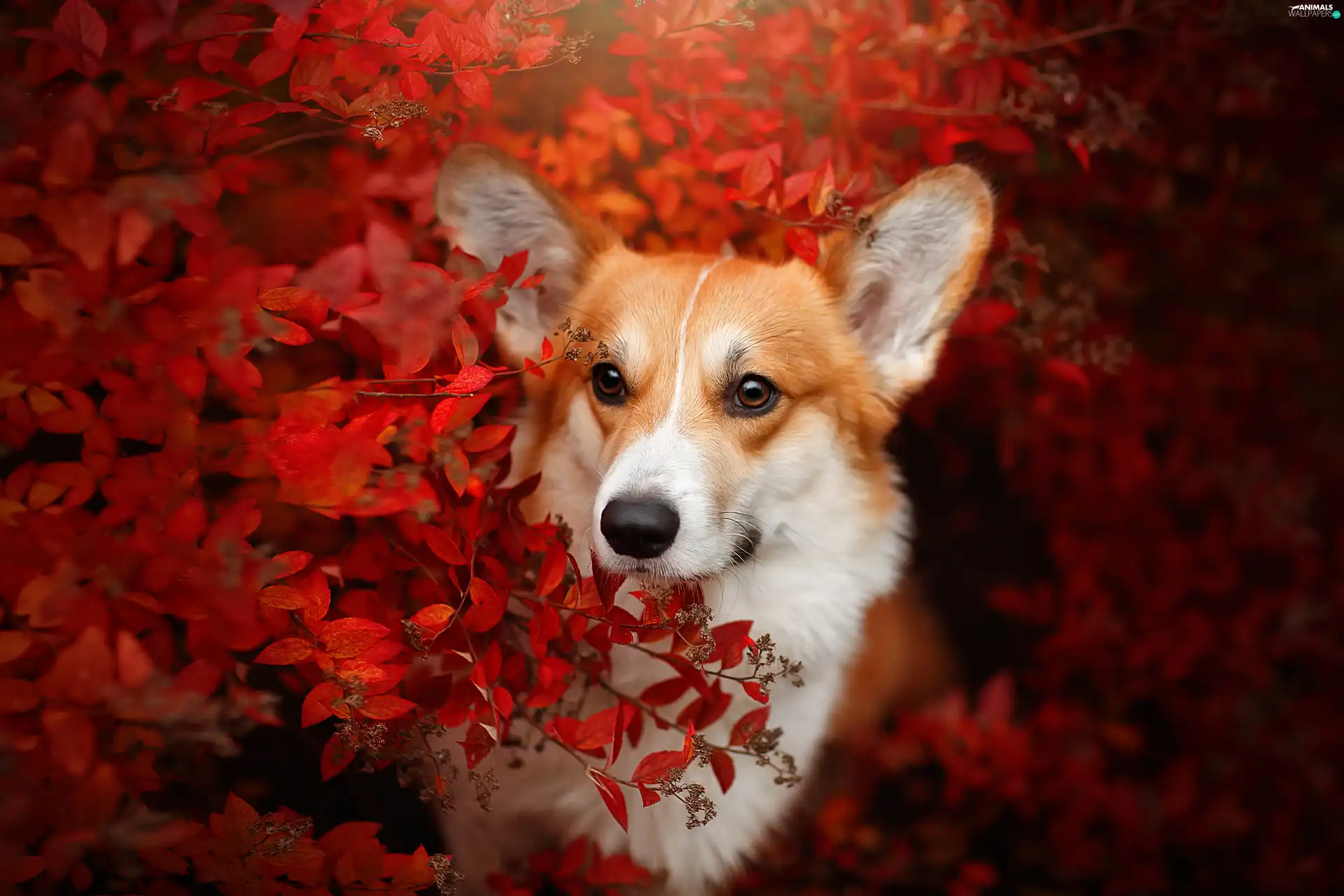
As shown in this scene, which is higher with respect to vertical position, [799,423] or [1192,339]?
[799,423]

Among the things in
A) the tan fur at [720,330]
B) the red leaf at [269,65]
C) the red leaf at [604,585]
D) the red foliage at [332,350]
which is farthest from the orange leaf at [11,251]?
the red leaf at [604,585]

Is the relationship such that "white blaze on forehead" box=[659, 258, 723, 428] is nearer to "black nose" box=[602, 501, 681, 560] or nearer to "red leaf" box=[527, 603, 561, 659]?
"black nose" box=[602, 501, 681, 560]

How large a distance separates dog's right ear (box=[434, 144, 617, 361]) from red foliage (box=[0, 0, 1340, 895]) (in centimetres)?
7

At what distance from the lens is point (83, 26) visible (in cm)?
109

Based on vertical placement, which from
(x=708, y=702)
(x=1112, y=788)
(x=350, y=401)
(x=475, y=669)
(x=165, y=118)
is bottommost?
(x=1112, y=788)

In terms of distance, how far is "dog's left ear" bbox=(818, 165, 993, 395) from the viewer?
1.70 meters

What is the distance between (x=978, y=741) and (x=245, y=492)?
7.37ft

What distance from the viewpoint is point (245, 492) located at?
1229mm

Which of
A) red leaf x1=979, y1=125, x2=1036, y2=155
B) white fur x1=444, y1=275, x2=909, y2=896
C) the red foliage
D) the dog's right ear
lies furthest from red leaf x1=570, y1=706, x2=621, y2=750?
red leaf x1=979, y1=125, x2=1036, y2=155

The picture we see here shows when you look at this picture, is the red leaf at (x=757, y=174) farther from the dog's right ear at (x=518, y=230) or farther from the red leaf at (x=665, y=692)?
the red leaf at (x=665, y=692)

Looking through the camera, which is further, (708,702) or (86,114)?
(708,702)

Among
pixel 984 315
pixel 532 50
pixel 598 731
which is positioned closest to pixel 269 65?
pixel 532 50

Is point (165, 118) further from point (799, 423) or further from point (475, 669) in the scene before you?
point (799, 423)

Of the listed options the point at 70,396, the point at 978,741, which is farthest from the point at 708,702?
the point at 978,741
